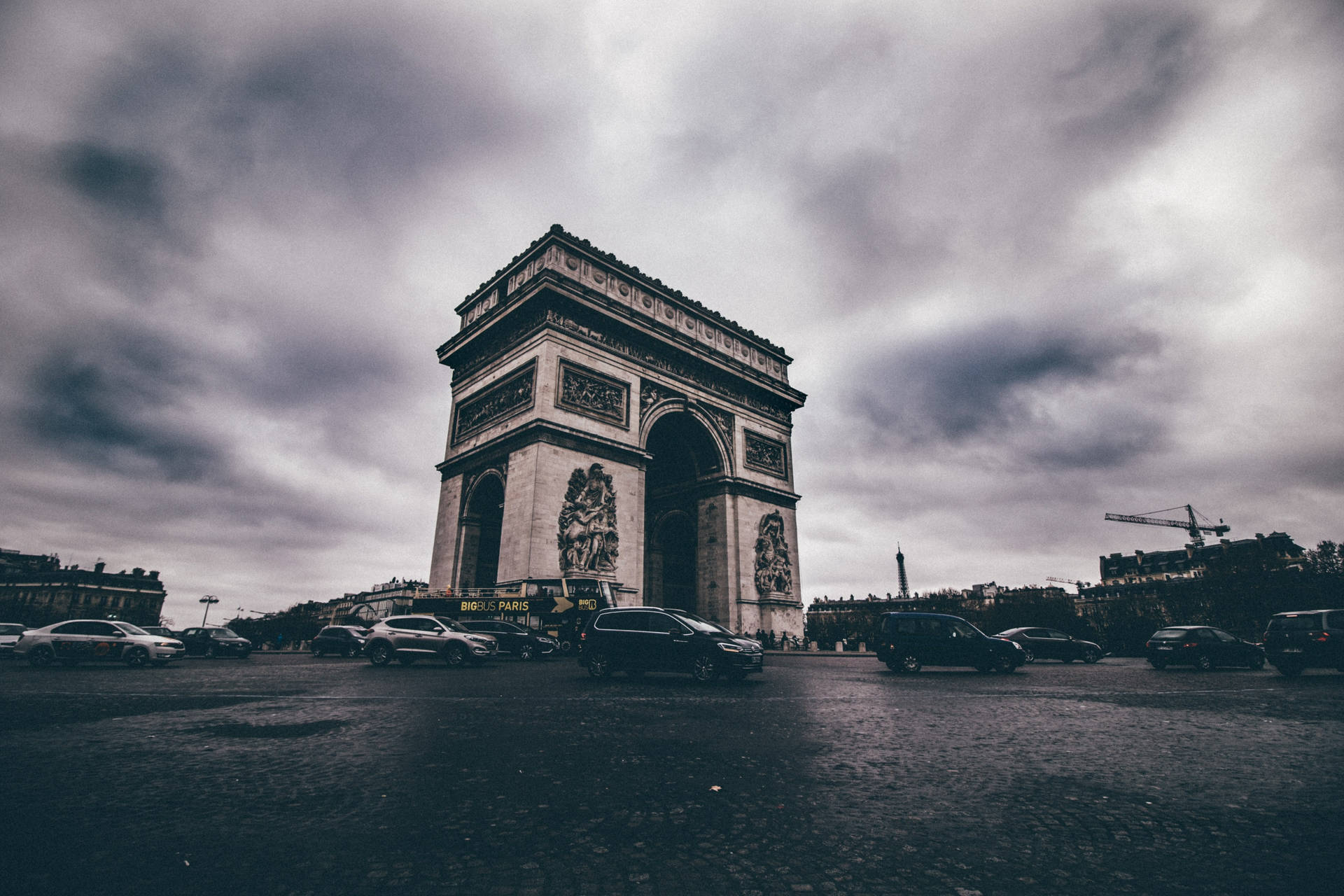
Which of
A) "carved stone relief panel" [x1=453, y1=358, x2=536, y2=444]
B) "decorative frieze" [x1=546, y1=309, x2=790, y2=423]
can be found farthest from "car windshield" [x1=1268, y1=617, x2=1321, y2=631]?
"carved stone relief panel" [x1=453, y1=358, x2=536, y2=444]

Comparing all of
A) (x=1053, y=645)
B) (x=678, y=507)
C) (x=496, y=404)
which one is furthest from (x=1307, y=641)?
(x=496, y=404)

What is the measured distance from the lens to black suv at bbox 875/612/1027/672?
15039 mm

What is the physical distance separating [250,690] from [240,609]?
122965 millimetres

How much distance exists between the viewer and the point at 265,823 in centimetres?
343

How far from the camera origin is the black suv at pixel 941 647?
1504 centimetres

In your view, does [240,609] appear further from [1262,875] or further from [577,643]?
[1262,875]

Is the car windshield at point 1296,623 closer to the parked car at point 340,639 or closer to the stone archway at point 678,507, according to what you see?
the stone archway at point 678,507

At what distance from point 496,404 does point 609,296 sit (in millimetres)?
7063

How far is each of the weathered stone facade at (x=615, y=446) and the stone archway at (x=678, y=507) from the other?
0.28 ft

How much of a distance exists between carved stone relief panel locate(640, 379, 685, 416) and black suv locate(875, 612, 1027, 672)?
53.7 ft

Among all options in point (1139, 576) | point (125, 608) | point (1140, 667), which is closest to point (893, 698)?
point (1140, 667)

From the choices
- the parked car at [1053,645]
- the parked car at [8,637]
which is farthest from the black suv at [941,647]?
the parked car at [8,637]

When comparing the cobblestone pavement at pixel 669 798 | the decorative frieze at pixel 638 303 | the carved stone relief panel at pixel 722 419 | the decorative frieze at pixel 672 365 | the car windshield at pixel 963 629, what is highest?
the decorative frieze at pixel 638 303

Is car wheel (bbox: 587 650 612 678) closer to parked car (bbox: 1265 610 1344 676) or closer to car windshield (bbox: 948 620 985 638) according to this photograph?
car windshield (bbox: 948 620 985 638)
